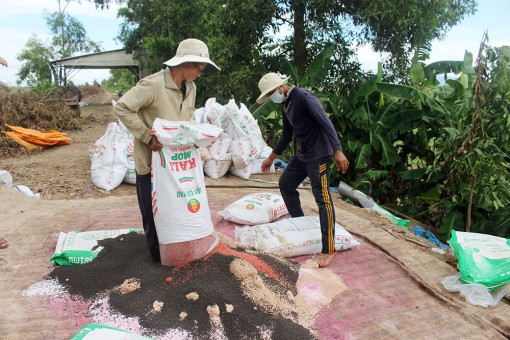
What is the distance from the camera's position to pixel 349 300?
2.55 meters

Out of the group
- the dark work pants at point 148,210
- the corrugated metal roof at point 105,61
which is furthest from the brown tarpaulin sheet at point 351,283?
the corrugated metal roof at point 105,61

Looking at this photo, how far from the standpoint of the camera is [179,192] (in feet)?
8.04

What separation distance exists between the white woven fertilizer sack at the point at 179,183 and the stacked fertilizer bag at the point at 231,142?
2884mm

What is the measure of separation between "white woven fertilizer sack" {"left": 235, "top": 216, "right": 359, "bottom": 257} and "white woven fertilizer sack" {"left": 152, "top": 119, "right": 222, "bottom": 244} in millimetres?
693

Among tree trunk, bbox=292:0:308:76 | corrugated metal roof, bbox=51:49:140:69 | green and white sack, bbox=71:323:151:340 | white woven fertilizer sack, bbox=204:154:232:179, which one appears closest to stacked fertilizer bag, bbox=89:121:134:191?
white woven fertilizer sack, bbox=204:154:232:179

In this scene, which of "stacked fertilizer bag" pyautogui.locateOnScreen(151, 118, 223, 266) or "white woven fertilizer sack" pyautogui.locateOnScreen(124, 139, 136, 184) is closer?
"stacked fertilizer bag" pyautogui.locateOnScreen(151, 118, 223, 266)

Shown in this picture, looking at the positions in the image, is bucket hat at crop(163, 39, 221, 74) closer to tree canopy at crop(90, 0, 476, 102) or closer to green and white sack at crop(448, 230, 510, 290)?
green and white sack at crop(448, 230, 510, 290)

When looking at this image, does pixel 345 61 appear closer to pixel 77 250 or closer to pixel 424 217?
pixel 424 217

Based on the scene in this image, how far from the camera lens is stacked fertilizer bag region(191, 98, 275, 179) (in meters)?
5.45

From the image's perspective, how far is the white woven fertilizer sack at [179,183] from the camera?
2404 millimetres

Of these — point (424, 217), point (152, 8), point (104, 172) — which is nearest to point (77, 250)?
point (104, 172)

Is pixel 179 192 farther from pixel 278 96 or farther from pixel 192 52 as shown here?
pixel 278 96

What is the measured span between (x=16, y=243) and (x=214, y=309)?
74.2 inches

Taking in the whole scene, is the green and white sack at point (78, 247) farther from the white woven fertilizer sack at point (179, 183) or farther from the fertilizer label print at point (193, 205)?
the fertilizer label print at point (193, 205)
